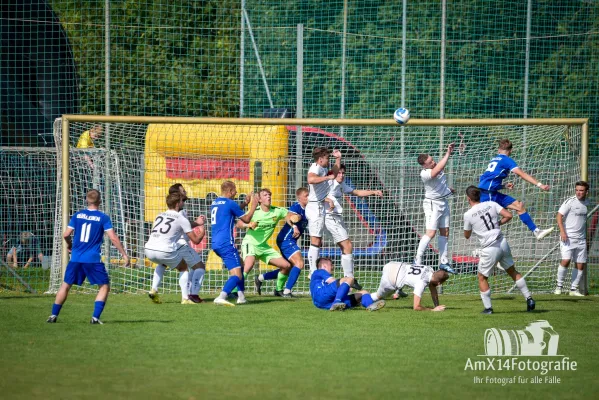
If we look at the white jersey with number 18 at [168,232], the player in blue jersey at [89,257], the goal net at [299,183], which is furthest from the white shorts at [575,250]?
the player in blue jersey at [89,257]

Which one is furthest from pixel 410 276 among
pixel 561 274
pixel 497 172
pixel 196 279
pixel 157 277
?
pixel 561 274

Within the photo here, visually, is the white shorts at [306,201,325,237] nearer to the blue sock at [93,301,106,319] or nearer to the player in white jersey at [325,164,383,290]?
the player in white jersey at [325,164,383,290]

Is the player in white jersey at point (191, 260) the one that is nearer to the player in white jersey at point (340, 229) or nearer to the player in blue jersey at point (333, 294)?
the player in blue jersey at point (333, 294)

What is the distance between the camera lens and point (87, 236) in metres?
10.0

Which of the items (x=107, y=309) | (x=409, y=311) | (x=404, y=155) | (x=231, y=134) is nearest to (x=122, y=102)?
(x=231, y=134)

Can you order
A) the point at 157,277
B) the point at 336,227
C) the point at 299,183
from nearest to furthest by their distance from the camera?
the point at 157,277
the point at 336,227
the point at 299,183

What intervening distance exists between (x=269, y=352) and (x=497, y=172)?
5784 mm

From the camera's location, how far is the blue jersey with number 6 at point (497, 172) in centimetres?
1263

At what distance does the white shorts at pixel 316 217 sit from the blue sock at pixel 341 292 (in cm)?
181

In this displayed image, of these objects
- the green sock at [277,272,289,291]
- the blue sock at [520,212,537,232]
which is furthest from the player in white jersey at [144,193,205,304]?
the blue sock at [520,212,537,232]

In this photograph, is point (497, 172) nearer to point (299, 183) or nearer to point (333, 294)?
point (333, 294)

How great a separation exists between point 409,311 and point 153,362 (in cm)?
484

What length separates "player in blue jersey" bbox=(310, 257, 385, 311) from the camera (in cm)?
1155

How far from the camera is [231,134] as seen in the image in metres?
16.1
